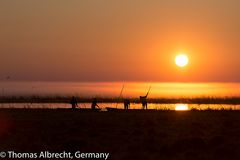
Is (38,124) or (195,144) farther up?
(38,124)

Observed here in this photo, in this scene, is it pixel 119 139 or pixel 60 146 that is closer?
pixel 60 146

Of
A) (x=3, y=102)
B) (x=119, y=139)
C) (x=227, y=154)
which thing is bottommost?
(x=227, y=154)

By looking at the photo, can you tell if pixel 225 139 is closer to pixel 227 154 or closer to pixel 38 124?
pixel 227 154

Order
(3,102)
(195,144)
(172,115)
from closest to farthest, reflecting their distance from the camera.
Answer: (195,144) → (172,115) → (3,102)

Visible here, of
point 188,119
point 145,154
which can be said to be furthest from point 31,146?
point 188,119

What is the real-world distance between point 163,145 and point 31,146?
6.31 metres

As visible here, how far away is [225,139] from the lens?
28.0 m

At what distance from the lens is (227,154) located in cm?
2414

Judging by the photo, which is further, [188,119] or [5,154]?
[188,119]

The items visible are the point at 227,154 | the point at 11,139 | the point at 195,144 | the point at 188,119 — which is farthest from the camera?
the point at 188,119

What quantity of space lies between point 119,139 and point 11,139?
18.4ft

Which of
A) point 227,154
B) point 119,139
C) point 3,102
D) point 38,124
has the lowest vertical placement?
point 227,154

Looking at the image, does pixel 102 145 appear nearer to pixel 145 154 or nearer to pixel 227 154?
pixel 145 154

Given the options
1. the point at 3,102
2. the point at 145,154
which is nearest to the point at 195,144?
the point at 145,154
